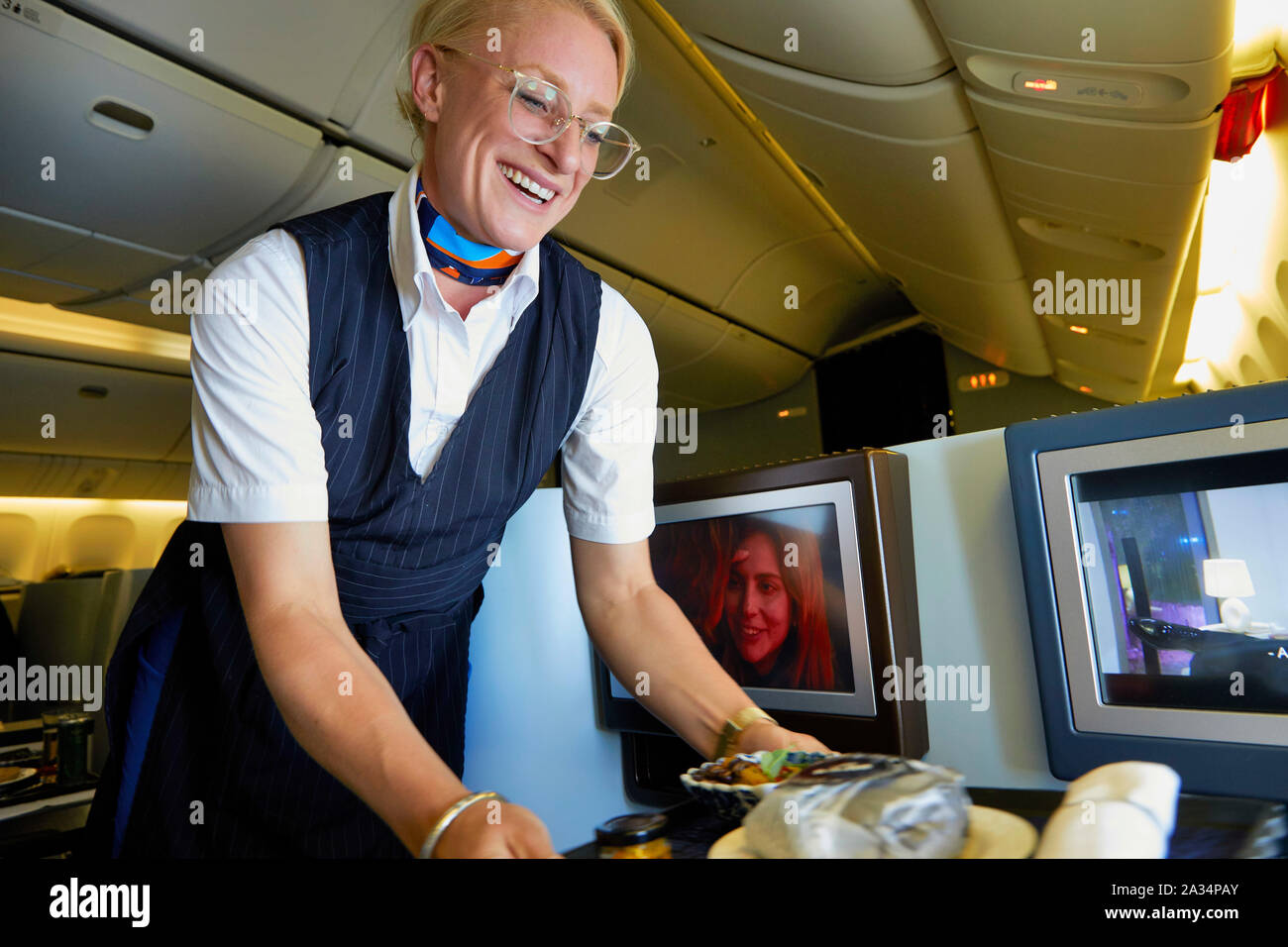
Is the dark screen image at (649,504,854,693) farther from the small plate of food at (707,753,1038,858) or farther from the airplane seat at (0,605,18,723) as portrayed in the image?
the airplane seat at (0,605,18,723)

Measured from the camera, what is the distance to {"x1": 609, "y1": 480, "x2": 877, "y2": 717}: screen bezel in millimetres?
1032

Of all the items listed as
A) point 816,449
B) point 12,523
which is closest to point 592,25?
point 12,523

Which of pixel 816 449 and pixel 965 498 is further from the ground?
pixel 816 449

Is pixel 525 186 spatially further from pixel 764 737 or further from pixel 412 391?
pixel 764 737

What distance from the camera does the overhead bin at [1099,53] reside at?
8.18ft

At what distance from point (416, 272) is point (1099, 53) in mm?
2695

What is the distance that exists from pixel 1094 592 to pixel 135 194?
4008mm

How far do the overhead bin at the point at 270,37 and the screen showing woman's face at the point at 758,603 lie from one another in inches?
110

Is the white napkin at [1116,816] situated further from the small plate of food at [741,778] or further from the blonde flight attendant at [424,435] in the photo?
the blonde flight attendant at [424,435]

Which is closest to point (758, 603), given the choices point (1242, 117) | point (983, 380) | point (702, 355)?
point (1242, 117)

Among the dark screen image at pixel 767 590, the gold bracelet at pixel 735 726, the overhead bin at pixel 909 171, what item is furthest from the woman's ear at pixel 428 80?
the overhead bin at pixel 909 171
